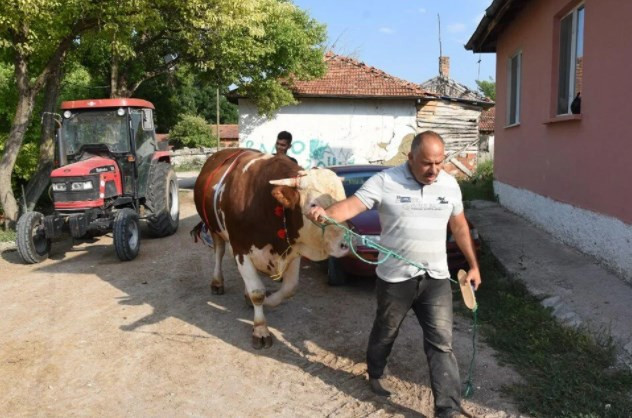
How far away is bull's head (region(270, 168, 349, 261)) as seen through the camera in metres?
3.51

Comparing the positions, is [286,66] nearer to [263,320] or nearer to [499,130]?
[499,130]

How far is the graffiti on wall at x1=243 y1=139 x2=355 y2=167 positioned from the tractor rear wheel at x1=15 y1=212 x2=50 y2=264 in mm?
11159

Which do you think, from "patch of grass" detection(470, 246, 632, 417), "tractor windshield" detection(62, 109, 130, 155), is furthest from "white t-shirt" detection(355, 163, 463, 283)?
"tractor windshield" detection(62, 109, 130, 155)

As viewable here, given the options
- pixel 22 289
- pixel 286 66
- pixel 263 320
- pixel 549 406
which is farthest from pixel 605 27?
pixel 286 66

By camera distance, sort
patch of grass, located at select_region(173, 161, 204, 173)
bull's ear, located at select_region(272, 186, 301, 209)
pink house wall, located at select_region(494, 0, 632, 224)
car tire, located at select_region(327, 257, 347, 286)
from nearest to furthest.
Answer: bull's ear, located at select_region(272, 186, 301, 209)
pink house wall, located at select_region(494, 0, 632, 224)
car tire, located at select_region(327, 257, 347, 286)
patch of grass, located at select_region(173, 161, 204, 173)

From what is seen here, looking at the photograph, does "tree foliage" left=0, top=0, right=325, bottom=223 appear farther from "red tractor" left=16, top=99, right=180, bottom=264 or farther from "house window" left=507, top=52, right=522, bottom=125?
"house window" left=507, top=52, right=522, bottom=125

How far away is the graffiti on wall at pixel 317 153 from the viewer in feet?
61.5

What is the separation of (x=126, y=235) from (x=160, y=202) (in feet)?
5.38

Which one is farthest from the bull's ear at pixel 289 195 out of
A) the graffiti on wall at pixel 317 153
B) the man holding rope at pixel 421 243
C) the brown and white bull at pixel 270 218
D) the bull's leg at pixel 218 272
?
the graffiti on wall at pixel 317 153

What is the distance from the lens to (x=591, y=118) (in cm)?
598

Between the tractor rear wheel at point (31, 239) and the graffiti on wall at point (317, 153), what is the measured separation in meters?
11.2

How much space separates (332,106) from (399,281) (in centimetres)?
1592

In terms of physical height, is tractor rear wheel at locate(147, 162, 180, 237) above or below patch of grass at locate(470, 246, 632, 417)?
above

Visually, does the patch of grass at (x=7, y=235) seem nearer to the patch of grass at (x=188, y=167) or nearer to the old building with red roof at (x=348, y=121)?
the old building with red roof at (x=348, y=121)
